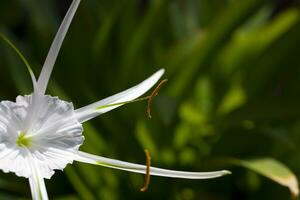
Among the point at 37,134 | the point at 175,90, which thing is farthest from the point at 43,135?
the point at 175,90

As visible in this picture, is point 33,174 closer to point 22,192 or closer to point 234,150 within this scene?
point 22,192

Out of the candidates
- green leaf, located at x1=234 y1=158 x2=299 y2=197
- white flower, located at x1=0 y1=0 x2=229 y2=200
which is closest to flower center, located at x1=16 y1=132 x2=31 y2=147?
white flower, located at x1=0 y1=0 x2=229 y2=200

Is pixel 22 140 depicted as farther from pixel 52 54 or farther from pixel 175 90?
pixel 175 90

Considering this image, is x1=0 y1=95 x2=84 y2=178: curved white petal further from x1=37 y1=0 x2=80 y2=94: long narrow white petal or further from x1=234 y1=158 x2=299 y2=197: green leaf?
x1=234 y1=158 x2=299 y2=197: green leaf

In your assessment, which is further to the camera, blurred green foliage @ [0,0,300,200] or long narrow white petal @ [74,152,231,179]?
blurred green foliage @ [0,0,300,200]

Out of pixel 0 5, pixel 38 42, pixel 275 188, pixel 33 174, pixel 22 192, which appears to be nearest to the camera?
pixel 33 174

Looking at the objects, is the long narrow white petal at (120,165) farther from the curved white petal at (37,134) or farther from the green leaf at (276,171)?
the green leaf at (276,171)

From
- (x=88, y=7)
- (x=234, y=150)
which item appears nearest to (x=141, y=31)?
(x=88, y=7)
